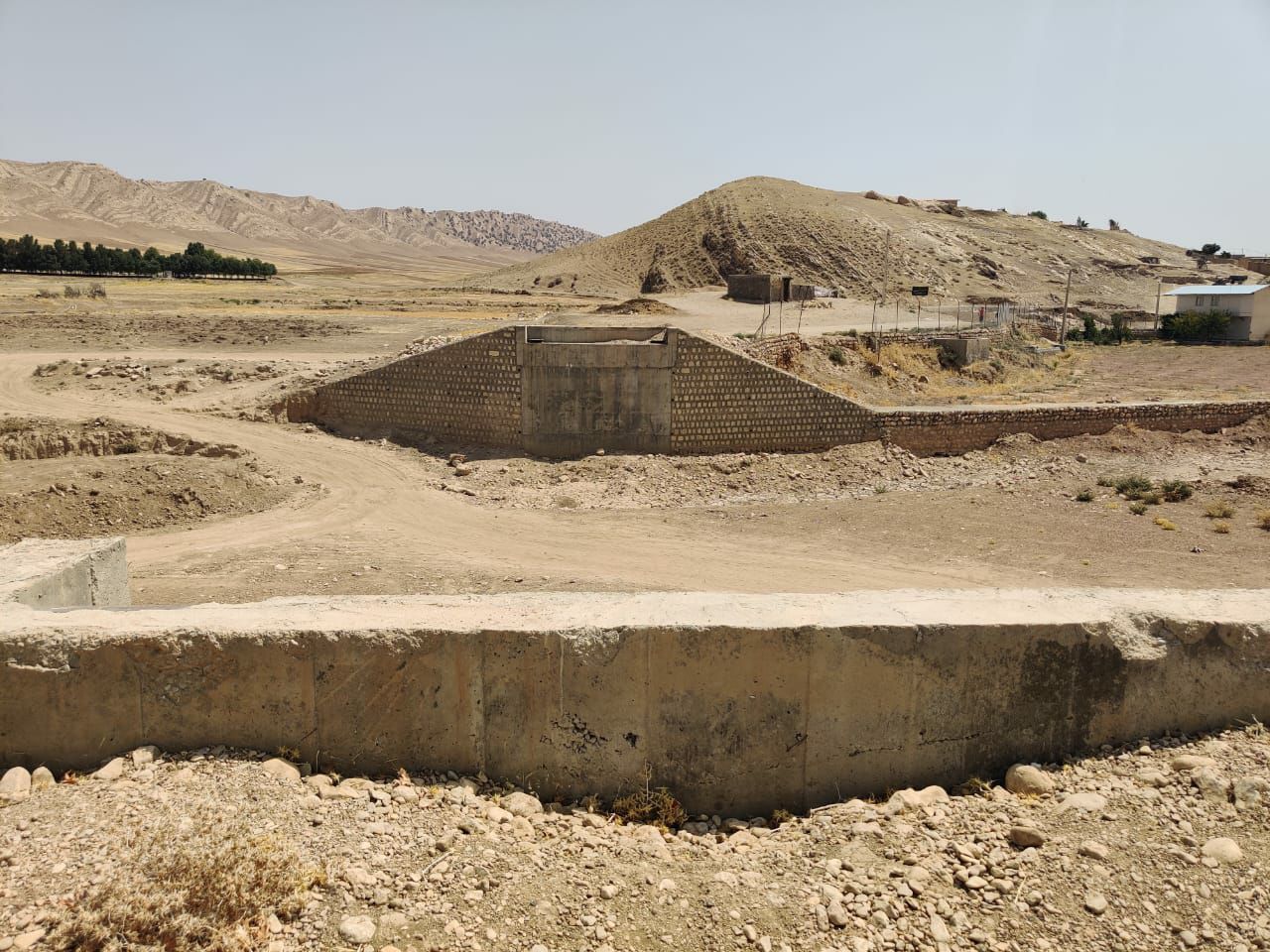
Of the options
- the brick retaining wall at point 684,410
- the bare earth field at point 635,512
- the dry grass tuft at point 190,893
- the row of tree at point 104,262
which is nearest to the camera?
the dry grass tuft at point 190,893

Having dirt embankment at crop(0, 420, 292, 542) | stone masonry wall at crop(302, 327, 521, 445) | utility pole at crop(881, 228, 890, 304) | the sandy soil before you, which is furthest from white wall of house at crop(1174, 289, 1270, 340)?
dirt embankment at crop(0, 420, 292, 542)

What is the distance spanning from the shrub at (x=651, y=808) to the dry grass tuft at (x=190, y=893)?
1676 mm

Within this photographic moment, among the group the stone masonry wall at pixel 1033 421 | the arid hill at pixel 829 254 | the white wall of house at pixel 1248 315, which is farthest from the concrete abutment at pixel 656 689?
the arid hill at pixel 829 254

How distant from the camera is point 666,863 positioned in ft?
14.2

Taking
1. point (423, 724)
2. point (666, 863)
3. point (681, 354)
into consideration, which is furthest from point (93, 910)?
point (681, 354)

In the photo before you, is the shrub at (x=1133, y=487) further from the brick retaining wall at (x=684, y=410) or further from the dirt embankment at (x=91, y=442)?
the dirt embankment at (x=91, y=442)

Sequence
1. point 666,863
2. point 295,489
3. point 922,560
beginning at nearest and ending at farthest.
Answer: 1. point 666,863
2. point 922,560
3. point 295,489

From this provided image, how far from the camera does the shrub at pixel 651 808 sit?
16.4 ft

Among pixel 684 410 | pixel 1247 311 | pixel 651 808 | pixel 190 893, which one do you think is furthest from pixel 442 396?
pixel 1247 311

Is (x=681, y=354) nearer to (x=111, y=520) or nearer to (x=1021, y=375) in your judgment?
(x=111, y=520)

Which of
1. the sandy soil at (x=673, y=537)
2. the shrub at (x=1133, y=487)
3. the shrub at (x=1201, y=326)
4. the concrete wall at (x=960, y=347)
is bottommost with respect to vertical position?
the sandy soil at (x=673, y=537)

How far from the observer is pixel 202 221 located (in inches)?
5920

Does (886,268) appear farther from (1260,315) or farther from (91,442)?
(91,442)

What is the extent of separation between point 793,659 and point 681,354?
14.3 meters
